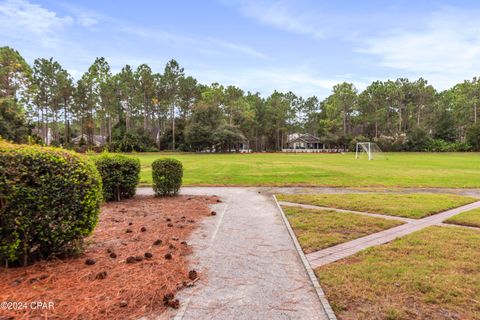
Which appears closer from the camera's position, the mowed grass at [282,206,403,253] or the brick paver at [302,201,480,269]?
the brick paver at [302,201,480,269]

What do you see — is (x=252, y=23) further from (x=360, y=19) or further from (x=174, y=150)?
(x=174, y=150)

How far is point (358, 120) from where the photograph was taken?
235 ft

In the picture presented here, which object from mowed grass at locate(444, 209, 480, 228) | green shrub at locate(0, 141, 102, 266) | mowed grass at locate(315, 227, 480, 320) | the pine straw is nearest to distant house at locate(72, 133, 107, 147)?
the pine straw

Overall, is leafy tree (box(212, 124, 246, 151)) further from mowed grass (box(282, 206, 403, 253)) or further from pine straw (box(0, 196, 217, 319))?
pine straw (box(0, 196, 217, 319))

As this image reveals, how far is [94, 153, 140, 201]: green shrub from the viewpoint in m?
9.03

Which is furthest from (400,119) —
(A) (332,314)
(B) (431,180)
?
(A) (332,314)

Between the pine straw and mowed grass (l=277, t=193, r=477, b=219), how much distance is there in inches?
200

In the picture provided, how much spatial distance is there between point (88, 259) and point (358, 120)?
244 ft

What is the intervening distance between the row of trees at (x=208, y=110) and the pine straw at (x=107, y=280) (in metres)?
50.2

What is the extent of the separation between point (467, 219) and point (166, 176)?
8406 mm

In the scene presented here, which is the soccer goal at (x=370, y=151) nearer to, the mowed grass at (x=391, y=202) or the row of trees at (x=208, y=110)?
the row of trees at (x=208, y=110)

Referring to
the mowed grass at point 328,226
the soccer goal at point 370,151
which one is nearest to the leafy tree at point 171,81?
the soccer goal at point 370,151

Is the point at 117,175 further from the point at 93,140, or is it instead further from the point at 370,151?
the point at 93,140

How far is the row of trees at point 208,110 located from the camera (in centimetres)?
5544
